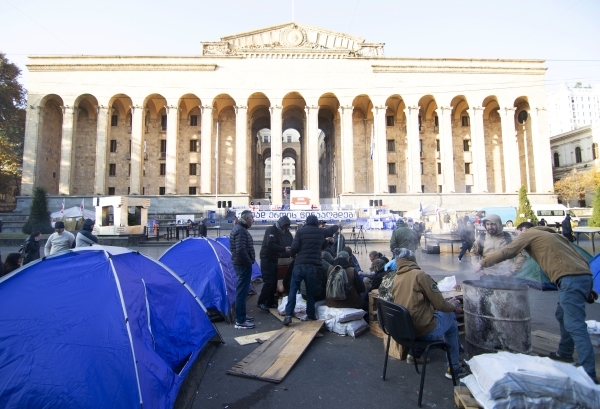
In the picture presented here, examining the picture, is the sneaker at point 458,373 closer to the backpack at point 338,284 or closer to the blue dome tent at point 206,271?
the backpack at point 338,284

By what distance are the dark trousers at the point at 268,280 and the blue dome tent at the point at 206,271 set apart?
688 millimetres

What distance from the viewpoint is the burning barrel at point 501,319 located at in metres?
3.85

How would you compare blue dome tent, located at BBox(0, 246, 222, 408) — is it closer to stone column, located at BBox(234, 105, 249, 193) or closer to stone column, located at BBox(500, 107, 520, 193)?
stone column, located at BBox(234, 105, 249, 193)

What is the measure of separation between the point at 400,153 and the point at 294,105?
1394 cm

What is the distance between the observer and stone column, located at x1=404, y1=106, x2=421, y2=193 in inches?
1336

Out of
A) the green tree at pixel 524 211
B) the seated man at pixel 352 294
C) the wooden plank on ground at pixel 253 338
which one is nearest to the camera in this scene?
the wooden plank on ground at pixel 253 338

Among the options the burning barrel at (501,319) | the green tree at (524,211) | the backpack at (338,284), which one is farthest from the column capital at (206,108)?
the burning barrel at (501,319)

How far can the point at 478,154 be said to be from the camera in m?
33.6

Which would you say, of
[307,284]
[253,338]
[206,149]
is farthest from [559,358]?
[206,149]

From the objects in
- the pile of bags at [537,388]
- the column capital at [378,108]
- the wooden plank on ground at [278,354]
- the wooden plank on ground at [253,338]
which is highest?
the column capital at [378,108]

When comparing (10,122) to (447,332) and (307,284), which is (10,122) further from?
(447,332)

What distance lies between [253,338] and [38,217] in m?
27.3

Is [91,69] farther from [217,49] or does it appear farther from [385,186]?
[385,186]

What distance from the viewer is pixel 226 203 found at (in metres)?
32.0
